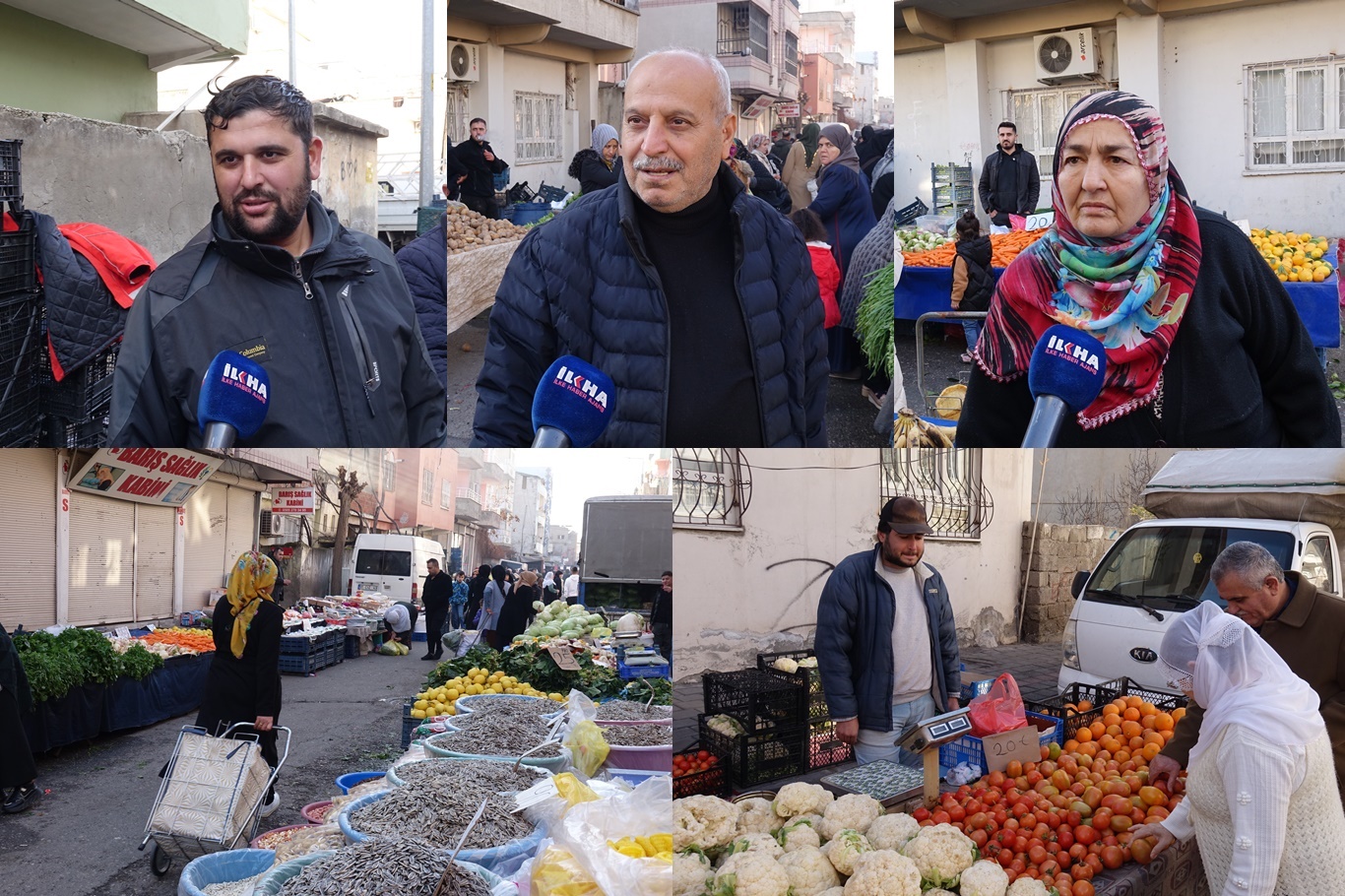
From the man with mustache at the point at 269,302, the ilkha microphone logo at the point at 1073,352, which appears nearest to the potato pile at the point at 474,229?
the man with mustache at the point at 269,302

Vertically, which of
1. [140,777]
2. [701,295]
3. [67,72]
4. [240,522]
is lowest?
[140,777]

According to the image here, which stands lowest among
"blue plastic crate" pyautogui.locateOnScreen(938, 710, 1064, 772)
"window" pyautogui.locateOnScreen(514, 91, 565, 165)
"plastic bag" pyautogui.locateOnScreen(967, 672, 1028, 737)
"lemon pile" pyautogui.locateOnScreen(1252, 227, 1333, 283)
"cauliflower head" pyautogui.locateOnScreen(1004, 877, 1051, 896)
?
"cauliflower head" pyautogui.locateOnScreen(1004, 877, 1051, 896)

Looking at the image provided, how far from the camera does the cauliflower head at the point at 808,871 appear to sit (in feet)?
8.93

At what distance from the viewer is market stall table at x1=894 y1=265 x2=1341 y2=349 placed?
277 centimetres

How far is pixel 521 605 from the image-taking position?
2.90 meters

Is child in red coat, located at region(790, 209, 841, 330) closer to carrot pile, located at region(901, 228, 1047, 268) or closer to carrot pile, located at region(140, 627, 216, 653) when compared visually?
carrot pile, located at region(901, 228, 1047, 268)

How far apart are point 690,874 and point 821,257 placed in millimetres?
1599

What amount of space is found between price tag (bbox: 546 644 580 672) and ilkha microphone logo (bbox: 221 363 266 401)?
3.36 ft

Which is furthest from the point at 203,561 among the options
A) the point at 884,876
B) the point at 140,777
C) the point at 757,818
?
the point at 884,876

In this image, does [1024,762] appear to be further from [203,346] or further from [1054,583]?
[203,346]

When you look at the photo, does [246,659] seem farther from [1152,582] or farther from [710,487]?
[1152,582]

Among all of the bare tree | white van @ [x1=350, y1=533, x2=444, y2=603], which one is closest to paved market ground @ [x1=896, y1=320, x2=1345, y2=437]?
white van @ [x1=350, y1=533, x2=444, y2=603]

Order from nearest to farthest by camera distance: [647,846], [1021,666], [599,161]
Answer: [599,161]
[647,846]
[1021,666]

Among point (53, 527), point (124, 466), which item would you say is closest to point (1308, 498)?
point (124, 466)
